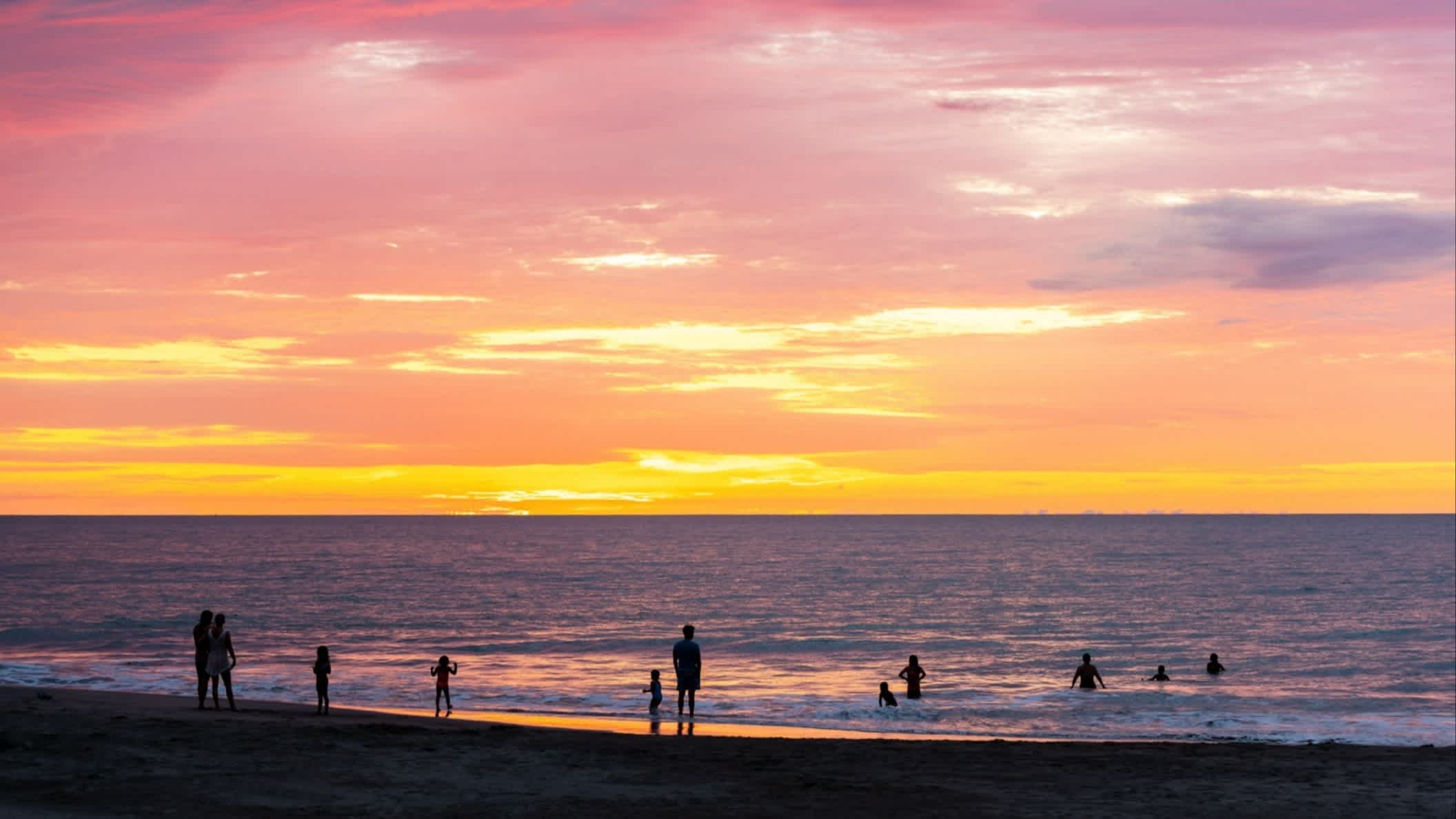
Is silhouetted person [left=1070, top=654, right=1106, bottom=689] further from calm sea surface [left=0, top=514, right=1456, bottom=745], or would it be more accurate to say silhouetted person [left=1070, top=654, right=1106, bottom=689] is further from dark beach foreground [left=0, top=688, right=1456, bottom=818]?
dark beach foreground [left=0, top=688, right=1456, bottom=818]

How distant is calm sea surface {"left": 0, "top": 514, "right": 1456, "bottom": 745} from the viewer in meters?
33.8

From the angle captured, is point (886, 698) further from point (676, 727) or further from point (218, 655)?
point (218, 655)

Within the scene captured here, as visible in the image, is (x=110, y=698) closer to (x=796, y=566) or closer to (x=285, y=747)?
(x=285, y=747)

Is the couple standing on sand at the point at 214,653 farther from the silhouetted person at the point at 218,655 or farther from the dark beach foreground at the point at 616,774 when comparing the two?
the dark beach foreground at the point at 616,774

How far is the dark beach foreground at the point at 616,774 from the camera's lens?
52.4 ft

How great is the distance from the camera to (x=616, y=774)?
1853cm

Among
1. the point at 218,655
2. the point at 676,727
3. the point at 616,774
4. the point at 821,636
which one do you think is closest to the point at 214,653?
the point at 218,655

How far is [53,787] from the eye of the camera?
15891 mm

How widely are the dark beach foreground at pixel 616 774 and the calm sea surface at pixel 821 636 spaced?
25.9ft

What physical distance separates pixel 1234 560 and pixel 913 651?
94.2m

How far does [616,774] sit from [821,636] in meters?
39.3

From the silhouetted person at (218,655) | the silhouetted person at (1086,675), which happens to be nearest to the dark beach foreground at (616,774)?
the silhouetted person at (218,655)

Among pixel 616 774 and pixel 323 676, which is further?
pixel 323 676

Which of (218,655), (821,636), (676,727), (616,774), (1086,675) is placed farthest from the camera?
(821,636)
